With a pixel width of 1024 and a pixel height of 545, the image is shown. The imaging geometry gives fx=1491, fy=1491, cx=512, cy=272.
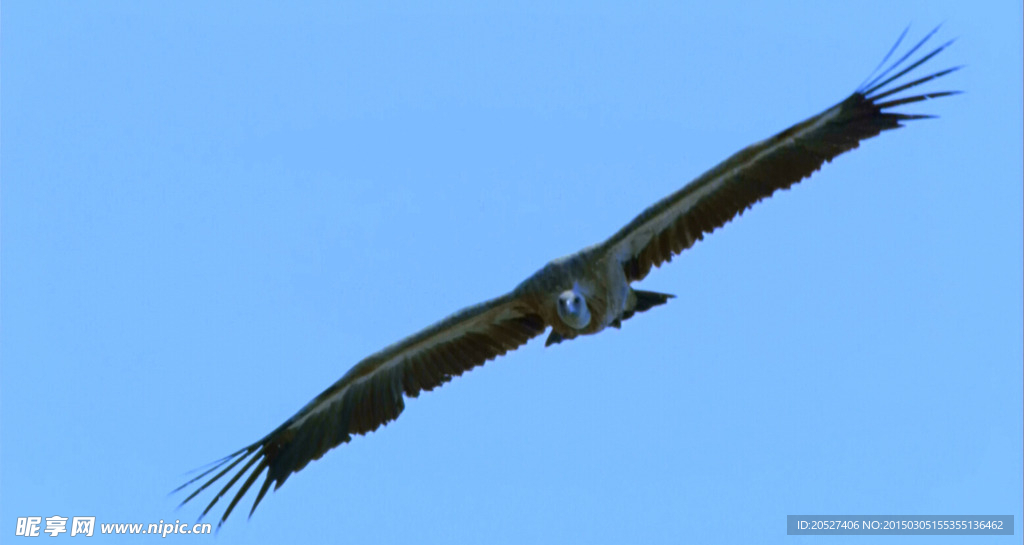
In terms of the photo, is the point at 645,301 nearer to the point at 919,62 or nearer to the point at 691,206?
the point at 691,206

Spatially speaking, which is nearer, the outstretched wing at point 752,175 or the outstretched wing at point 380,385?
the outstretched wing at point 752,175

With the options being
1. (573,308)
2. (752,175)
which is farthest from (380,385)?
(752,175)

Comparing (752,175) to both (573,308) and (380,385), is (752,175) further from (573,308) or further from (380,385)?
(380,385)

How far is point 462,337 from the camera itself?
540 inches

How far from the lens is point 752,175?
1247 centimetres

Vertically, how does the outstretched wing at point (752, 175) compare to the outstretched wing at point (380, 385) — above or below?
above

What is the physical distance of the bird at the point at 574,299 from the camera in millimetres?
12156

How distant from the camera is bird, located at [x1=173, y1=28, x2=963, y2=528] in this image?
1216 centimetres

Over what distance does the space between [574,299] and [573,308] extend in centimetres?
9

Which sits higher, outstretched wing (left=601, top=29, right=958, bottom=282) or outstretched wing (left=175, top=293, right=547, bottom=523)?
outstretched wing (left=601, top=29, right=958, bottom=282)

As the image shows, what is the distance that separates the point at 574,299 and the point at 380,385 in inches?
88.9

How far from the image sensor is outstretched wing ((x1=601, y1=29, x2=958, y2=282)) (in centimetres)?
1202

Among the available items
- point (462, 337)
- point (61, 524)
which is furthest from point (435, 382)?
point (61, 524)

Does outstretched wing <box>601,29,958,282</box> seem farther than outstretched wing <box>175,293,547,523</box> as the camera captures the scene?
No
